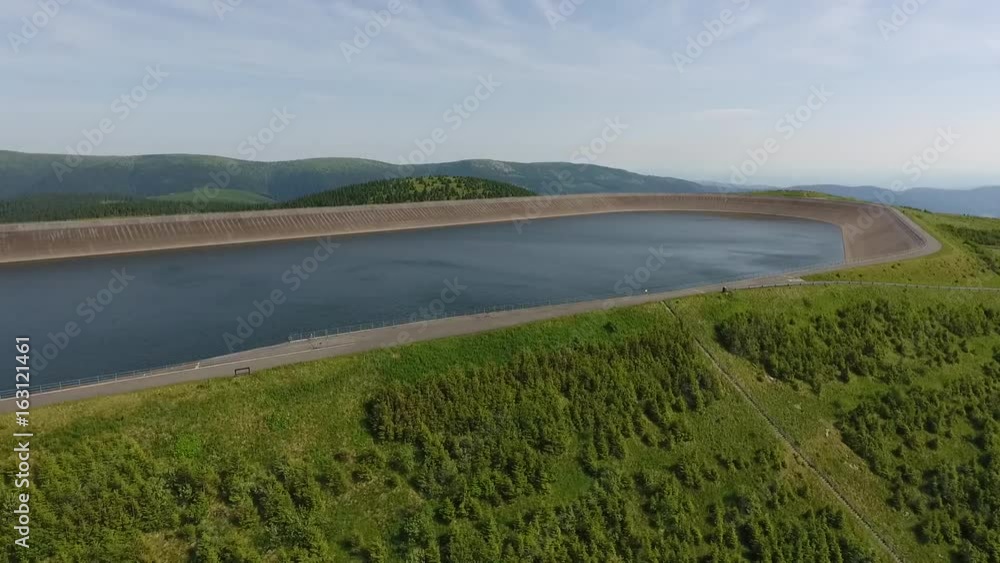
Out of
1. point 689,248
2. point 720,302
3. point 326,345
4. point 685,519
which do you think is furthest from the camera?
point 689,248

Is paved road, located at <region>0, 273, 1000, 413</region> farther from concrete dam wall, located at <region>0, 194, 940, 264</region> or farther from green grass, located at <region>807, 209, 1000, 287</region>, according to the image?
concrete dam wall, located at <region>0, 194, 940, 264</region>

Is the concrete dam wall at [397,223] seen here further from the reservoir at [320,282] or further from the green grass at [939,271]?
the reservoir at [320,282]

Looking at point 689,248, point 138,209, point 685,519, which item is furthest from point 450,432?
point 138,209

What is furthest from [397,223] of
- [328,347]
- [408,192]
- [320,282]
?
[328,347]

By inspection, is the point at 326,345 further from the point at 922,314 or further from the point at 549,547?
the point at 922,314

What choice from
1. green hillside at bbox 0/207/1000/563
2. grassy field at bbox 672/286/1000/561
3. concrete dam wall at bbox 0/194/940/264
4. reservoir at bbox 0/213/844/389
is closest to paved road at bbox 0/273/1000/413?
green hillside at bbox 0/207/1000/563
